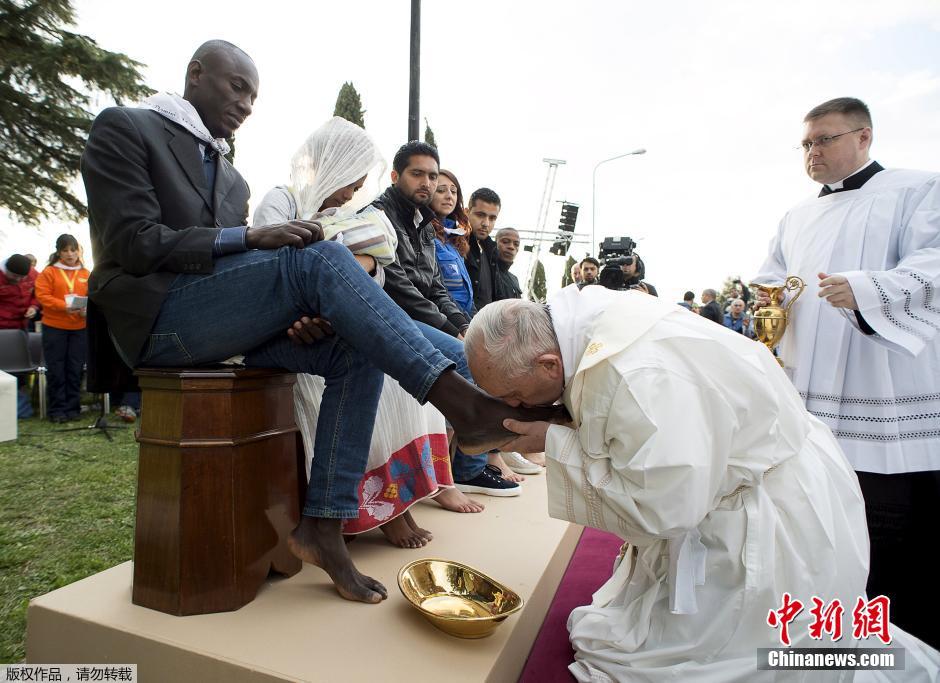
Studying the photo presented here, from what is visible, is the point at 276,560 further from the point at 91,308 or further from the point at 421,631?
the point at 91,308

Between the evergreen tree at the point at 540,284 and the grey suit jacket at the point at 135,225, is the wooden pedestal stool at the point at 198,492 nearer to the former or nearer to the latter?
the grey suit jacket at the point at 135,225

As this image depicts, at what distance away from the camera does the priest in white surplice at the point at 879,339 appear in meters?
2.54

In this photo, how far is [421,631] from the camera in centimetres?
180

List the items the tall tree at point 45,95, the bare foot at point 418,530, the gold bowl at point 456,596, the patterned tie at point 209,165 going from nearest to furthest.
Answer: the gold bowl at point 456,596, the patterned tie at point 209,165, the bare foot at point 418,530, the tall tree at point 45,95

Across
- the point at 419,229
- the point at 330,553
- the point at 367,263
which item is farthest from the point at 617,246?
A: the point at 330,553

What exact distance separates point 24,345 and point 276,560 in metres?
7.04

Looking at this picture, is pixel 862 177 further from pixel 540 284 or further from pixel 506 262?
pixel 540 284

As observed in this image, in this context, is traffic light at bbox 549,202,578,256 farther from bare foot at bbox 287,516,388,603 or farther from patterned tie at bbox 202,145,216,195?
bare foot at bbox 287,516,388,603

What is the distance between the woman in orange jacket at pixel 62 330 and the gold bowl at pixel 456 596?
240 inches

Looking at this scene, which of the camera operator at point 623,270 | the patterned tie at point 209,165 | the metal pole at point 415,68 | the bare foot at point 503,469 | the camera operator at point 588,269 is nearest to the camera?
the patterned tie at point 209,165

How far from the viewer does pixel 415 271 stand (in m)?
3.36

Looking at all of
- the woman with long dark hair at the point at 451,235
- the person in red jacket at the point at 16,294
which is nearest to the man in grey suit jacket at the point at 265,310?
the woman with long dark hair at the point at 451,235

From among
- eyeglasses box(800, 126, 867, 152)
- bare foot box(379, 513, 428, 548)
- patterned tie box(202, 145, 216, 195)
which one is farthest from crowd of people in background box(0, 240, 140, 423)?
eyeglasses box(800, 126, 867, 152)

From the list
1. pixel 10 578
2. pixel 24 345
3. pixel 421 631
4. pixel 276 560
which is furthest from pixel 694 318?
pixel 24 345
